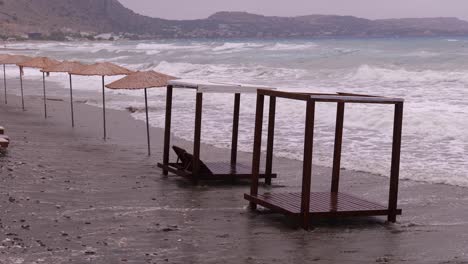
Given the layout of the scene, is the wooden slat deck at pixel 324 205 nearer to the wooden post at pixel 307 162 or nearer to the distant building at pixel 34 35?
the wooden post at pixel 307 162

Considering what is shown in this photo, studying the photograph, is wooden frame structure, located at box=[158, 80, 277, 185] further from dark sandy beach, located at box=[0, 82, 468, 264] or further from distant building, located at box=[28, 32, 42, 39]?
distant building, located at box=[28, 32, 42, 39]

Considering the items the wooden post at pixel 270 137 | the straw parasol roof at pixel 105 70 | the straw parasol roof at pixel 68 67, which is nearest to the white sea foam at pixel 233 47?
→ the straw parasol roof at pixel 68 67

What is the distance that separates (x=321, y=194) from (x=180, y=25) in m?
181

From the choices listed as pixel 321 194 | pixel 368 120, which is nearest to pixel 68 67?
pixel 368 120

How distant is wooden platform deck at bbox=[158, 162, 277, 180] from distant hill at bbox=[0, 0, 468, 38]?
133932 mm

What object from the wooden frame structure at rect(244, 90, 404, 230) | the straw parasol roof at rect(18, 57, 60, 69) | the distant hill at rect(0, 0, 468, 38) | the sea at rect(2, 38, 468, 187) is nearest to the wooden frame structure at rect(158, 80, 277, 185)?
the sea at rect(2, 38, 468, 187)

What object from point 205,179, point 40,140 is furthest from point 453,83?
point 205,179

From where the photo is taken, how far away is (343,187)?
10.8 m

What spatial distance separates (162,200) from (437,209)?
125 inches

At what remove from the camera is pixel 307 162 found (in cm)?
802

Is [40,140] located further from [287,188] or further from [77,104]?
[77,104]

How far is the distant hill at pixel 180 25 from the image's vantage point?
147425 millimetres

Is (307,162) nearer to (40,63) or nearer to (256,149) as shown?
(256,149)

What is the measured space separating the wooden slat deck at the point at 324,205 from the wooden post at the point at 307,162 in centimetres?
9
